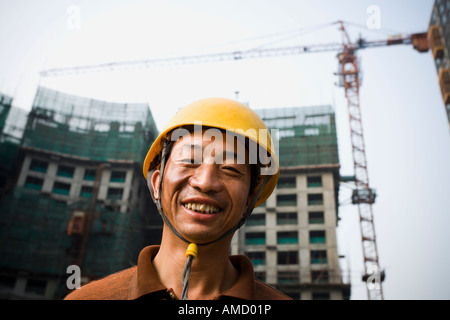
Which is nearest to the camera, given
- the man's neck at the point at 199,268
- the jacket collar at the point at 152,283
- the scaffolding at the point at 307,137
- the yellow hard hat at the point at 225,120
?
the jacket collar at the point at 152,283

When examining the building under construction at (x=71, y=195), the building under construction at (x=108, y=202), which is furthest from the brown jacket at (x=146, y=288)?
the building under construction at (x=108, y=202)

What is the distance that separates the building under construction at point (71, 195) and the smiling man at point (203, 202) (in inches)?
1589

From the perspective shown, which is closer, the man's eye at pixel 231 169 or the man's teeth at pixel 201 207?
the man's teeth at pixel 201 207

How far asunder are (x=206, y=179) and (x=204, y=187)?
0.19 feet

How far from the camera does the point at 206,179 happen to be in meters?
2.34

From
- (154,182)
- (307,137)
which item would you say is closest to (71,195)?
(307,137)

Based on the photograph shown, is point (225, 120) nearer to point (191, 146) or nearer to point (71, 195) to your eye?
point (191, 146)

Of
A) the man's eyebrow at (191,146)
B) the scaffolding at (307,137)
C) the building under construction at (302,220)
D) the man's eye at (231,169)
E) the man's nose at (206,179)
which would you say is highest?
the scaffolding at (307,137)

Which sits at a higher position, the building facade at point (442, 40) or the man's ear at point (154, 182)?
the building facade at point (442, 40)

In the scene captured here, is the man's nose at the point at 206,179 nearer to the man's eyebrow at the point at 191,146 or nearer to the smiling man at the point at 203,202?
the smiling man at the point at 203,202

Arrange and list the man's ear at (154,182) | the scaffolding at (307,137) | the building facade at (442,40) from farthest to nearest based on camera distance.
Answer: the scaffolding at (307,137), the building facade at (442,40), the man's ear at (154,182)

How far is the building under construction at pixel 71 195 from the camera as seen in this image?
39625 mm

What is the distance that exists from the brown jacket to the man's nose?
669 millimetres

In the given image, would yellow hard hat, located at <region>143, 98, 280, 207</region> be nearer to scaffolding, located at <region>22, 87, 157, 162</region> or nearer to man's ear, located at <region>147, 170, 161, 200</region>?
man's ear, located at <region>147, 170, 161, 200</region>
